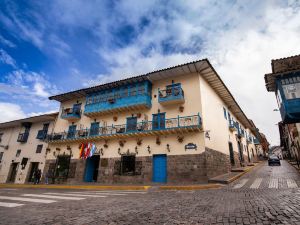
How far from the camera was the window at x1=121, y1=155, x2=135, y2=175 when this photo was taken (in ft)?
55.8

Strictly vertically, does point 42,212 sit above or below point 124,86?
below

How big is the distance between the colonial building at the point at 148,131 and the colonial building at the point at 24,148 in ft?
8.58

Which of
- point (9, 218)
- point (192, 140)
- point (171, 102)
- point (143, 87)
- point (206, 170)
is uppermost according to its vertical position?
point (143, 87)

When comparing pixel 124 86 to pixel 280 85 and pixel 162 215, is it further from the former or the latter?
pixel 162 215

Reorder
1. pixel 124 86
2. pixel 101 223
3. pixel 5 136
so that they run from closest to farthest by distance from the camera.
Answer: pixel 101 223 → pixel 124 86 → pixel 5 136

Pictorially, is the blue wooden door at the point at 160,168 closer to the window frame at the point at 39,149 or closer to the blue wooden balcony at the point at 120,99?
the blue wooden balcony at the point at 120,99

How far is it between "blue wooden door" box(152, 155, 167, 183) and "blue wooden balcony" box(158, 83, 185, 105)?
5.00m

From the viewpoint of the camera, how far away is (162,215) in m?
5.02

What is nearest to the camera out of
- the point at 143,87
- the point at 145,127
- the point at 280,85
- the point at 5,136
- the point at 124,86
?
the point at 280,85

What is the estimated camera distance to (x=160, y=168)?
1577cm

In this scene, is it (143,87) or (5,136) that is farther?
(5,136)

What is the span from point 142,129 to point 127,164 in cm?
370

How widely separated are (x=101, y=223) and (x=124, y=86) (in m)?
16.2

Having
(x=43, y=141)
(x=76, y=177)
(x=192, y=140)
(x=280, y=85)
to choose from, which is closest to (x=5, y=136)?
(x=43, y=141)
